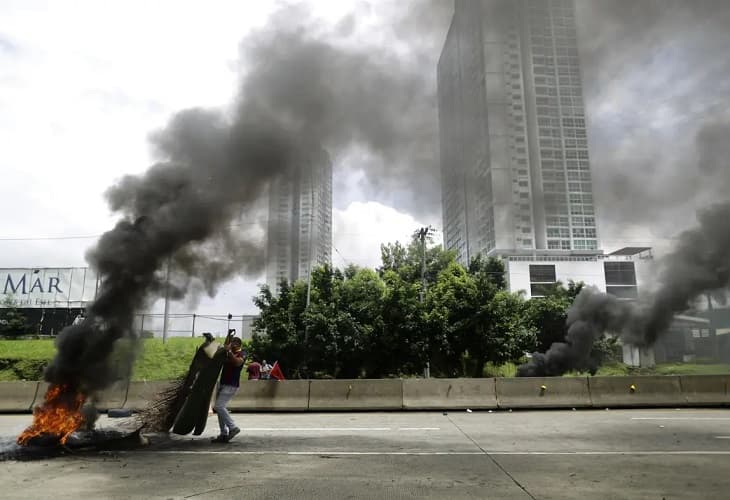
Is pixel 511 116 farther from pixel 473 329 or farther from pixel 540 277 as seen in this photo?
pixel 540 277

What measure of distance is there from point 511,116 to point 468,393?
286 inches

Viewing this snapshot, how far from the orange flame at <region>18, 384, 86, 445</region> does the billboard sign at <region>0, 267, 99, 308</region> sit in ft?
94.2

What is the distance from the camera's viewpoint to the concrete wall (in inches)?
513

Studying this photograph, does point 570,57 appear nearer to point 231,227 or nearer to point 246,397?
point 231,227

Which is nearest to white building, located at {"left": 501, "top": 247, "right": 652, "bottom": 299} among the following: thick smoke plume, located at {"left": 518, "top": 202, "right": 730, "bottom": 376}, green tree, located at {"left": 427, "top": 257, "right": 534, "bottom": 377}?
thick smoke plume, located at {"left": 518, "top": 202, "right": 730, "bottom": 376}

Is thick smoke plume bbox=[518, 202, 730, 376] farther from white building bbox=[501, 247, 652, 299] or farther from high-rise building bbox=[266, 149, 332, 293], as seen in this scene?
white building bbox=[501, 247, 652, 299]

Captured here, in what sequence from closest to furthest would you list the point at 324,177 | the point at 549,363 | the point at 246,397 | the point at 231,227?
the point at 231,227 < the point at 324,177 < the point at 246,397 < the point at 549,363

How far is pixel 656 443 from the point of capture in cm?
754

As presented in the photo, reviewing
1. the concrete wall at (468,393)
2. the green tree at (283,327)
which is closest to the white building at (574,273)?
the green tree at (283,327)

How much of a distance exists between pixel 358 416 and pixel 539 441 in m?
5.17

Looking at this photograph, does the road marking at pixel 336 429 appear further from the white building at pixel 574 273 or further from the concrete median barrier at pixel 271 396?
the white building at pixel 574 273

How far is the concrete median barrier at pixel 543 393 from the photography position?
514 inches

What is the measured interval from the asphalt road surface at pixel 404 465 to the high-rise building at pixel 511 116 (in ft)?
20.0

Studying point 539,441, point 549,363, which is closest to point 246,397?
point 539,441
